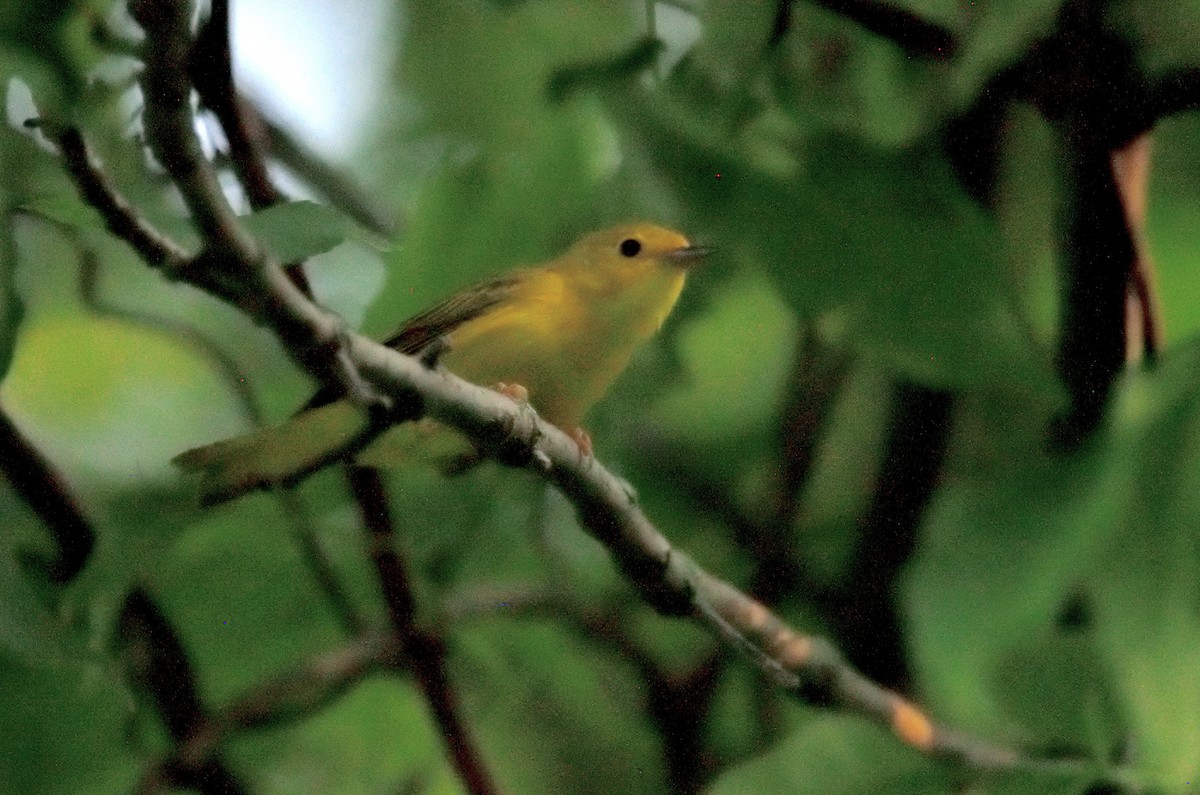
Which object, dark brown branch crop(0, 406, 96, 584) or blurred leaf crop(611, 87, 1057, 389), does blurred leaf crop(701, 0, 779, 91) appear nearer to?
blurred leaf crop(611, 87, 1057, 389)

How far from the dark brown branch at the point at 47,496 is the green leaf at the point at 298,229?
59 cm

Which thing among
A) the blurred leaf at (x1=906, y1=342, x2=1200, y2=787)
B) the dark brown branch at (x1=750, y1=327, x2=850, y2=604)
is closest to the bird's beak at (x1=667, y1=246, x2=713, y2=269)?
the dark brown branch at (x1=750, y1=327, x2=850, y2=604)

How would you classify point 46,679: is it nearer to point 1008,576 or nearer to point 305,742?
point 305,742

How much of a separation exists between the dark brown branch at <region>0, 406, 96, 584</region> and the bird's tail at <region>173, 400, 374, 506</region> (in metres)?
0.13

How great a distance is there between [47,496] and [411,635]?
18.5 inches

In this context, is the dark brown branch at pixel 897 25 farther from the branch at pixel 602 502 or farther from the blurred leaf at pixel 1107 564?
the branch at pixel 602 502

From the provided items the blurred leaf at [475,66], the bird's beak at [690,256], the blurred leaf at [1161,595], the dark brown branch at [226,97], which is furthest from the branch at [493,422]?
the blurred leaf at [475,66]

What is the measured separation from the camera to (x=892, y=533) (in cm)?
218

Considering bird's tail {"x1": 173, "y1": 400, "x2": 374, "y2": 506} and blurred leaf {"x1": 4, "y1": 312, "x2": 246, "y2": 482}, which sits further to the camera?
blurred leaf {"x1": 4, "y1": 312, "x2": 246, "y2": 482}

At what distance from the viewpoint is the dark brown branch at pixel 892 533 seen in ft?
7.09

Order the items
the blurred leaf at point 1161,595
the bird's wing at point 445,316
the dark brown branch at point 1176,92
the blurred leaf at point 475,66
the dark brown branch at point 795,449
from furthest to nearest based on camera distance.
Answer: the blurred leaf at point 475,66, the dark brown branch at point 795,449, the bird's wing at point 445,316, the dark brown branch at point 1176,92, the blurred leaf at point 1161,595

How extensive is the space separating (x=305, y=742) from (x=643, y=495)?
1.88 ft

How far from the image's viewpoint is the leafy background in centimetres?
117

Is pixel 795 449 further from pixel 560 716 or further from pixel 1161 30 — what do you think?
pixel 1161 30
